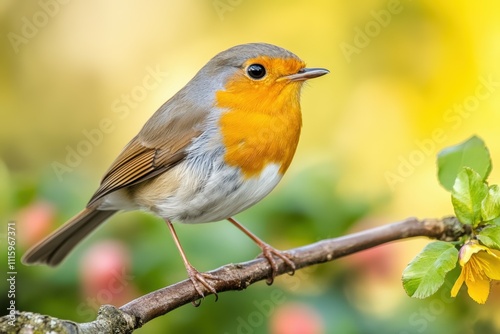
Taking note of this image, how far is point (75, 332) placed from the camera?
4.31 ft

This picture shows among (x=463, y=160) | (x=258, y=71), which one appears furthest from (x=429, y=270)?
(x=258, y=71)

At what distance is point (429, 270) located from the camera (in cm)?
156

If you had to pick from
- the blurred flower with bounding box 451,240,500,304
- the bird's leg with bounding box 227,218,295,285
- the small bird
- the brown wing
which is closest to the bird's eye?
the small bird

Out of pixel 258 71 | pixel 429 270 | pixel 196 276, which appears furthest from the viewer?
pixel 258 71

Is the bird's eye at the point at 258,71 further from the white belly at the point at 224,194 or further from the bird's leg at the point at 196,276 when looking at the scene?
the bird's leg at the point at 196,276

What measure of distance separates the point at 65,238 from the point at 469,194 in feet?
5.33

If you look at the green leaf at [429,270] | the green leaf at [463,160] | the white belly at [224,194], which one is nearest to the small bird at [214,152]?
the white belly at [224,194]

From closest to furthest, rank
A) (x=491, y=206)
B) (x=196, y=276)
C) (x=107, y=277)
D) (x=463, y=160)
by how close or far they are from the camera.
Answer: (x=491, y=206), (x=463, y=160), (x=196, y=276), (x=107, y=277)

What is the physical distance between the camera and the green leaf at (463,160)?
1.92 metres

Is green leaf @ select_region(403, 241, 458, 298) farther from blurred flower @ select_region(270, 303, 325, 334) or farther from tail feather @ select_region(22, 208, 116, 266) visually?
tail feather @ select_region(22, 208, 116, 266)

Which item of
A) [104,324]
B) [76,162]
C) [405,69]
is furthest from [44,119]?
[104,324]

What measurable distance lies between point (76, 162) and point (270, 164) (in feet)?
6.84

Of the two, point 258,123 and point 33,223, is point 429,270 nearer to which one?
point 258,123

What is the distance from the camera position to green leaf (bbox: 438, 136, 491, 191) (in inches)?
75.5
